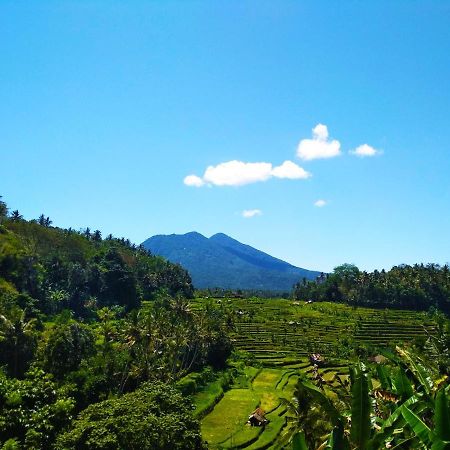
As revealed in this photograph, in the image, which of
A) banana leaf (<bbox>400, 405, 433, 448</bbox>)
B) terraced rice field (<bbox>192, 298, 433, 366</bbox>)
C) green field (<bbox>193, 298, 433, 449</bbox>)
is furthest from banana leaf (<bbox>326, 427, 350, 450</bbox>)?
terraced rice field (<bbox>192, 298, 433, 366</bbox>)

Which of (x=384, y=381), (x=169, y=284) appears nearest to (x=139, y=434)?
(x=384, y=381)

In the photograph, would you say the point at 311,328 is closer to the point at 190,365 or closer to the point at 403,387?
the point at 190,365

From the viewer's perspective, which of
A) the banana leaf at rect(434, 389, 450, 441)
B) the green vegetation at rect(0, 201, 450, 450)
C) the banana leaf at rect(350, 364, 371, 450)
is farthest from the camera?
the green vegetation at rect(0, 201, 450, 450)

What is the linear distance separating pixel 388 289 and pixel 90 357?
109m

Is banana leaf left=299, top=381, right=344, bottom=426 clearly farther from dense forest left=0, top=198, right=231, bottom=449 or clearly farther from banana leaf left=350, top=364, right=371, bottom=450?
dense forest left=0, top=198, right=231, bottom=449

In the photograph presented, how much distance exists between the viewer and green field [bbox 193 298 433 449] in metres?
45.6

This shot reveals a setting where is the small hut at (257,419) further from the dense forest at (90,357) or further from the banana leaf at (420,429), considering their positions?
the banana leaf at (420,429)

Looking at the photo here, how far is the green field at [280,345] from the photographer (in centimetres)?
4564

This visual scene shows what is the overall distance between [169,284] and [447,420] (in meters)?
139

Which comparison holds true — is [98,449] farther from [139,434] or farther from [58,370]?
[58,370]

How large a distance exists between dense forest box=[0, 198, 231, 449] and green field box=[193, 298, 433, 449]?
6826 millimetres

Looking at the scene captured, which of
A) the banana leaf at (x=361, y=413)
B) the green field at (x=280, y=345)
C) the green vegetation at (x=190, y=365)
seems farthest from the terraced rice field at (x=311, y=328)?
the banana leaf at (x=361, y=413)

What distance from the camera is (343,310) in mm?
125062

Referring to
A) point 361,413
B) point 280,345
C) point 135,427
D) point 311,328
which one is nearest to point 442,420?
point 361,413
